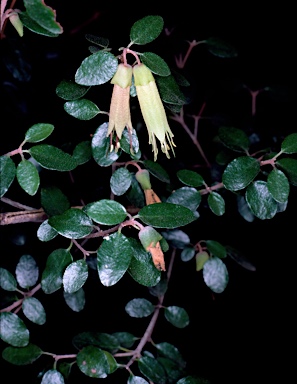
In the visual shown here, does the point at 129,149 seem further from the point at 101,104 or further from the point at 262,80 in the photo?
the point at 262,80

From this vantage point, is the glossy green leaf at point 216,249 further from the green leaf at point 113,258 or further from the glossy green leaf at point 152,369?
the green leaf at point 113,258

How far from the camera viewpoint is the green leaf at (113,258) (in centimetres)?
75

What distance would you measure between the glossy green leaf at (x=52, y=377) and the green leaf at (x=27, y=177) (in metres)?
0.39

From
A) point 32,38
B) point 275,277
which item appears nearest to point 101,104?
point 32,38

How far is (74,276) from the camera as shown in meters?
0.85

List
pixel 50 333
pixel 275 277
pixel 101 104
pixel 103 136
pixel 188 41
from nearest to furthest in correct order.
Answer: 1. pixel 103 136
2. pixel 101 104
3. pixel 188 41
4. pixel 50 333
5. pixel 275 277

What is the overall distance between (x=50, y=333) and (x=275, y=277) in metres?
0.67

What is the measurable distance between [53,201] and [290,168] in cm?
44

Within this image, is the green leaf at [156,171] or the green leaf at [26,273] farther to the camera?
the green leaf at [26,273]

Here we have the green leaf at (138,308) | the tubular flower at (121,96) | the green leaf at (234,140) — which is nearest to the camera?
the tubular flower at (121,96)

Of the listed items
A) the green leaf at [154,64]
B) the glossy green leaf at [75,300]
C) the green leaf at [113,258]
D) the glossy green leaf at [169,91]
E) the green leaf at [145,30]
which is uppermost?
the green leaf at [145,30]

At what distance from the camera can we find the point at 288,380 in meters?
1.42

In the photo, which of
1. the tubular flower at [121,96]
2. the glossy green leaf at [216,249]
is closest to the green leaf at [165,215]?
the tubular flower at [121,96]

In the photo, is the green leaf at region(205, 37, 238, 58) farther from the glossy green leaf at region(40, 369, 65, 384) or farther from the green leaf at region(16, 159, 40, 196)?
the glossy green leaf at region(40, 369, 65, 384)
